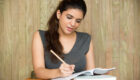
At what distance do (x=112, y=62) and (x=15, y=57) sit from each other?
1.14m

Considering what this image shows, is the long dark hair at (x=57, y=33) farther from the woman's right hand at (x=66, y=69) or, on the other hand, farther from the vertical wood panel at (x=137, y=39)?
the vertical wood panel at (x=137, y=39)

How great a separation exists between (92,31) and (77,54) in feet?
3.57

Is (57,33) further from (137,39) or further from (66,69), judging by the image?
(137,39)

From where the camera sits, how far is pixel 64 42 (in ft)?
6.21

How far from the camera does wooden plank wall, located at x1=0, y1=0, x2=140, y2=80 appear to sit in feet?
9.51

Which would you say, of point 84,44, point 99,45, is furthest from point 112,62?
point 84,44

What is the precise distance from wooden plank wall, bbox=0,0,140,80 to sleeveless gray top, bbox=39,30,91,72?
37.5 inches

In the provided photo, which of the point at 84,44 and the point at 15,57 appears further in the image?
the point at 15,57

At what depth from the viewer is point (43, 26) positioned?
9.44ft

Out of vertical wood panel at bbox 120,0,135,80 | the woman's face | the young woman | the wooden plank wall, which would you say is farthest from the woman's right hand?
vertical wood panel at bbox 120,0,135,80

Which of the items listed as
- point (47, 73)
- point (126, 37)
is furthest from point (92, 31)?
point (47, 73)

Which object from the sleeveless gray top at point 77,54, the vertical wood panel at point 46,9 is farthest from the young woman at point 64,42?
the vertical wood panel at point 46,9

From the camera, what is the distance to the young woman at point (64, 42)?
169 centimetres

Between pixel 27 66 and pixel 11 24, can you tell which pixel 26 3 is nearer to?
pixel 11 24
